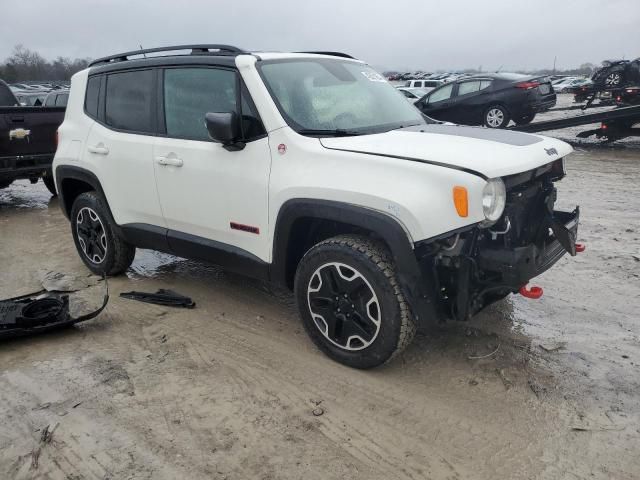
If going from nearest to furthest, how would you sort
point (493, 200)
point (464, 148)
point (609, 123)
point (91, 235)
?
1. point (493, 200)
2. point (464, 148)
3. point (91, 235)
4. point (609, 123)

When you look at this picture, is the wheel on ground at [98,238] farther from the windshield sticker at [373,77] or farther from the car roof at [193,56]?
the windshield sticker at [373,77]

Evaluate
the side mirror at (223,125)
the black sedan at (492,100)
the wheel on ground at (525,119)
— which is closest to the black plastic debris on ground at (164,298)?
the side mirror at (223,125)

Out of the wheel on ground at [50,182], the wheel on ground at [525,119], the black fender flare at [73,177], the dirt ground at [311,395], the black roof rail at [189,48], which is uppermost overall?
the black roof rail at [189,48]

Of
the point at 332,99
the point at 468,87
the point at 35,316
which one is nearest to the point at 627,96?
the point at 468,87

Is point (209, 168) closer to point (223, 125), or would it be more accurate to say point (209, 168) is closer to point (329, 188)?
point (223, 125)

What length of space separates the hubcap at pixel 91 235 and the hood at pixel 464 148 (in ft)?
8.83

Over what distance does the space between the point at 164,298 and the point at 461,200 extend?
2802 millimetres

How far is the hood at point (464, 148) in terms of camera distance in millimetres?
2949

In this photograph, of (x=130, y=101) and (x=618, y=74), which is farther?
(x=618, y=74)

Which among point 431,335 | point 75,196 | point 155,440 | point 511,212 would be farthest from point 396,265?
point 75,196

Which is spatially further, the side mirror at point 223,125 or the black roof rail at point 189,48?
the black roof rail at point 189,48

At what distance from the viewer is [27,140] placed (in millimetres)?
8125

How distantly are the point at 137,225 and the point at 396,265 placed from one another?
8.12 feet

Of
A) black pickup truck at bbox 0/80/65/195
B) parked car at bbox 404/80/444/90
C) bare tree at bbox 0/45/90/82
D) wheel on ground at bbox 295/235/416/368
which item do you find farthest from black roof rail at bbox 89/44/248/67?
bare tree at bbox 0/45/90/82
